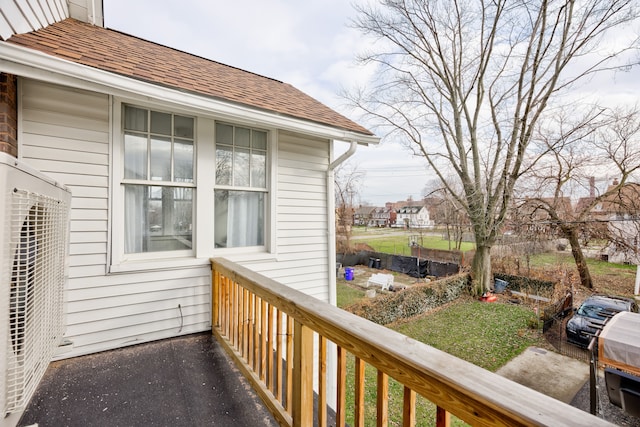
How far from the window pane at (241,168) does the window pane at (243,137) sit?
0.09m

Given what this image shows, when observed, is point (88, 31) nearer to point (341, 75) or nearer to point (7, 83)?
point (7, 83)

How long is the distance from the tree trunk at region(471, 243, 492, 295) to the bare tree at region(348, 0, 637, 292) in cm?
4

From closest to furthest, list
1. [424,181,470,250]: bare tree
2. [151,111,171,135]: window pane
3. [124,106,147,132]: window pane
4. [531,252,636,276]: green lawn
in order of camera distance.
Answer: [124,106,147,132]: window pane < [151,111,171,135]: window pane < [531,252,636,276]: green lawn < [424,181,470,250]: bare tree

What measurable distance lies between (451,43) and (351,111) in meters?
4.74

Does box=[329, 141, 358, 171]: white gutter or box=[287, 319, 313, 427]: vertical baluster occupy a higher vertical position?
box=[329, 141, 358, 171]: white gutter

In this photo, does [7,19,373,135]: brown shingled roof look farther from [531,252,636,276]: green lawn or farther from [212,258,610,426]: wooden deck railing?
[531,252,636,276]: green lawn

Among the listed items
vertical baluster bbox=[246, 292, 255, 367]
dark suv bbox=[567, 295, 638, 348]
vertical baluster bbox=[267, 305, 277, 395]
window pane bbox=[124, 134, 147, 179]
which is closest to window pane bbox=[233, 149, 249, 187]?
window pane bbox=[124, 134, 147, 179]

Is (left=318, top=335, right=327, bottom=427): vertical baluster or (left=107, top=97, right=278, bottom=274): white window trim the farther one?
(left=107, top=97, right=278, bottom=274): white window trim

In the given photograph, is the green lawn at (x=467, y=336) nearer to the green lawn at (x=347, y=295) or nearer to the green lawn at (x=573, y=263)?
the green lawn at (x=347, y=295)

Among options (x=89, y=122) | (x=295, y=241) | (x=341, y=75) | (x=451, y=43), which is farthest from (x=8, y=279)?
(x=451, y=43)

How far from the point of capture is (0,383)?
1.15m

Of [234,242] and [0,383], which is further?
[234,242]

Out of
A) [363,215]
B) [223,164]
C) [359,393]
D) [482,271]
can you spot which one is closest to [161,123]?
[223,164]

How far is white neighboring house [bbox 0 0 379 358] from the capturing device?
2.51 meters
